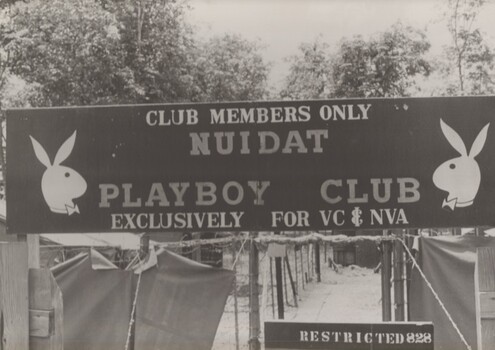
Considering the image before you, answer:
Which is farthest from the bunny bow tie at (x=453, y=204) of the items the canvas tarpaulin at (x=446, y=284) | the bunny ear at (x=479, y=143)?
the canvas tarpaulin at (x=446, y=284)

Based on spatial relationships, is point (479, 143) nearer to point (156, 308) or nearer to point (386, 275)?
point (156, 308)

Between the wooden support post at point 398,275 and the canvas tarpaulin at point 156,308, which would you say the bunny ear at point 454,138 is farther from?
the wooden support post at point 398,275

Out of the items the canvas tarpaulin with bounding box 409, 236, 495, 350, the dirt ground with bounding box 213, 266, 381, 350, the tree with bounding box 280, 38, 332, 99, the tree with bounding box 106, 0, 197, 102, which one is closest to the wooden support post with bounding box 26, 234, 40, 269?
the canvas tarpaulin with bounding box 409, 236, 495, 350

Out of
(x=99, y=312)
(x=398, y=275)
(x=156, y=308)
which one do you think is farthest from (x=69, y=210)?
(x=398, y=275)

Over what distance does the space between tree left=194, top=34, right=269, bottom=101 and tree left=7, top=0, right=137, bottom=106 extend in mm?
3808

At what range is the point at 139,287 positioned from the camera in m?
6.65

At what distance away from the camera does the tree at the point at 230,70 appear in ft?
75.0

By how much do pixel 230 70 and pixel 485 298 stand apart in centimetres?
2177

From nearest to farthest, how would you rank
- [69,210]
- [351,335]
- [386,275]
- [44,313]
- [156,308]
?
[44,313]
[351,335]
[69,210]
[156,308]
[386,275]

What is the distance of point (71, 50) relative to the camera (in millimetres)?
17531

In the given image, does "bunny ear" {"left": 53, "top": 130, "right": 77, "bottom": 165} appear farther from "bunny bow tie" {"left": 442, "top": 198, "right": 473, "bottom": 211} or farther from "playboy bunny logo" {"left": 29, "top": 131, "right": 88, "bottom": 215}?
"bunny bow tie" {"left": 442, "top": 198, "right": 473, "bottom": 211}

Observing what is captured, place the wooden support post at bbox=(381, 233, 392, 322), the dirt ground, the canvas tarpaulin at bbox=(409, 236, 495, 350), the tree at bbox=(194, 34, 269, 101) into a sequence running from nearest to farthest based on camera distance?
1. the canvas tarpaulin at bbox=(409, 236, 495, 350)
2. the wooden support post at bbox=(381, 233, 392, 322)
3. the dirt ground
4. the tree at bbox=(194, 34, 269, 101)

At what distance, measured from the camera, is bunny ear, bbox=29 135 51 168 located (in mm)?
5035

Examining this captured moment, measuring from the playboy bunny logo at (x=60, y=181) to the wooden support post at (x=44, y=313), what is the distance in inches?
29.1
